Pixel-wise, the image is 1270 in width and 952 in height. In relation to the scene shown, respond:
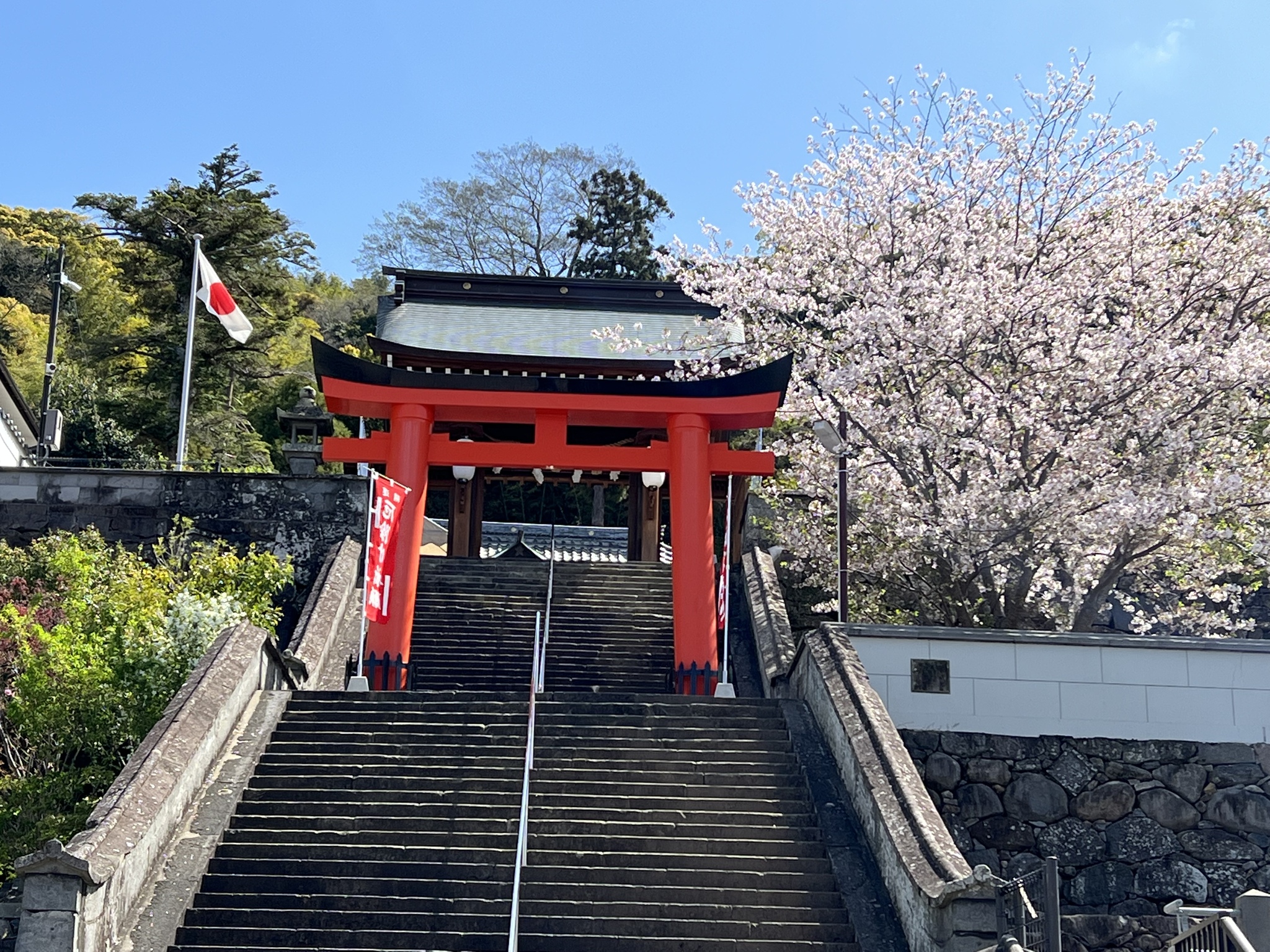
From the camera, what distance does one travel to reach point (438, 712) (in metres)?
11.8

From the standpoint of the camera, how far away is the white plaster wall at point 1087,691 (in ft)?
39.9

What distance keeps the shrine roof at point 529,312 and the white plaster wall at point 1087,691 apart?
10.6 meters

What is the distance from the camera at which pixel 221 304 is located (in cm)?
2091

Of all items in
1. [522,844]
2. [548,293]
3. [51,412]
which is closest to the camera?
[522,844]

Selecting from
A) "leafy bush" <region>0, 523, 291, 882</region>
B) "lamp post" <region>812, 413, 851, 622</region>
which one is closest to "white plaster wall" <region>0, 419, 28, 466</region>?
"leafy bush" <region>0, 523, 291, 882</region>

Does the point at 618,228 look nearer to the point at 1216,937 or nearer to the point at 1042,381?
the point at 1042,381

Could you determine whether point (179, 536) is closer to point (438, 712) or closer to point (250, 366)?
point (438, 712)

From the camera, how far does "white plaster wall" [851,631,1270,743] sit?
12148 millimetres

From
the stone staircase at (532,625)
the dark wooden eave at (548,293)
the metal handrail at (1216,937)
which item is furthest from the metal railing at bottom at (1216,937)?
the dark wooden eave at (548,293)

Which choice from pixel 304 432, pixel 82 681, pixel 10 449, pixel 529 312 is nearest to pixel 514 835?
pixel 82 681

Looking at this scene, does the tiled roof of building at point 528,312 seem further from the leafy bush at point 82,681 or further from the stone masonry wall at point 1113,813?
the stone masonry wall at point 1113,813

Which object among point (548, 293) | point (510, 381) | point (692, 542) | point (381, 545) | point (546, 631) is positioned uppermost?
point (548, 293)

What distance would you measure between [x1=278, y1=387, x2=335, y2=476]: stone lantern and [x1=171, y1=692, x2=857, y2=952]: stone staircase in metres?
8.28

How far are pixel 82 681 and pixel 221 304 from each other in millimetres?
10942
